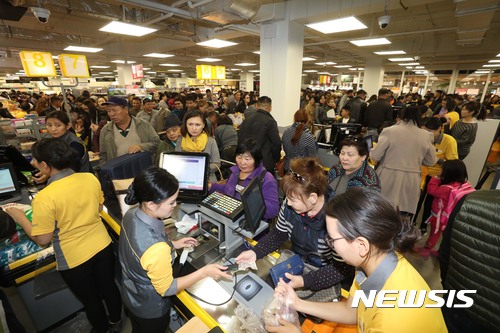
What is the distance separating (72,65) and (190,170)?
191 inches

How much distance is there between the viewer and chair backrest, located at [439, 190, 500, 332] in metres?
1.23

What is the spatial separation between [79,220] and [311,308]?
1.65 m

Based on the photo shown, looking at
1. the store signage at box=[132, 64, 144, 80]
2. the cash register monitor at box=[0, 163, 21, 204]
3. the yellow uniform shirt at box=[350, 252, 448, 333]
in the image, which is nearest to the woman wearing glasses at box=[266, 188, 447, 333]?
the yellow uniform shirt at box=[350, 252, 448, 333]

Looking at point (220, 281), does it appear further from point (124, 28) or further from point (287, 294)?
point (124, 28)

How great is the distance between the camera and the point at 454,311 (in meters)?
1.46

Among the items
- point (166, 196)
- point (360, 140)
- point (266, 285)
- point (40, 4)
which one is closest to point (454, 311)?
point (266, 285)

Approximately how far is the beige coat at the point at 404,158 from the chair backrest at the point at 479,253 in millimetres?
1565

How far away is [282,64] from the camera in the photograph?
6.07 m

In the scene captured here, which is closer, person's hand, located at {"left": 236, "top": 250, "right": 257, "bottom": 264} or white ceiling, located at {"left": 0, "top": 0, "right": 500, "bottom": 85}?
person's hand, located at {"left": 236, "top": 250, "right": 257, "bottom": 264}

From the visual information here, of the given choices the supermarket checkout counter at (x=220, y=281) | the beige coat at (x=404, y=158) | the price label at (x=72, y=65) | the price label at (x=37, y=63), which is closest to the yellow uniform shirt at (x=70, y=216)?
the supermarket checkout counter at (x=220, y=281)

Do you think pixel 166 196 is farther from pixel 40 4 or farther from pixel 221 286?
pixel 40 4

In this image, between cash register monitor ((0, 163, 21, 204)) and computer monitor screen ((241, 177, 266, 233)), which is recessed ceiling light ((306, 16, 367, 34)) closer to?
computer monitor screen ((241, 177, 266, 233))

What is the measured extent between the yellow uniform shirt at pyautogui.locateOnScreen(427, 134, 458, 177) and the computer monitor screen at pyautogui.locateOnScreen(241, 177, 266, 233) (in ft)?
10.7

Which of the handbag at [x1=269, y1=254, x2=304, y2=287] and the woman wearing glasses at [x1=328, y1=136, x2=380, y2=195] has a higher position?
the woman wearing glasses at [x1=328, y1=136, x2=380, y2=195]
